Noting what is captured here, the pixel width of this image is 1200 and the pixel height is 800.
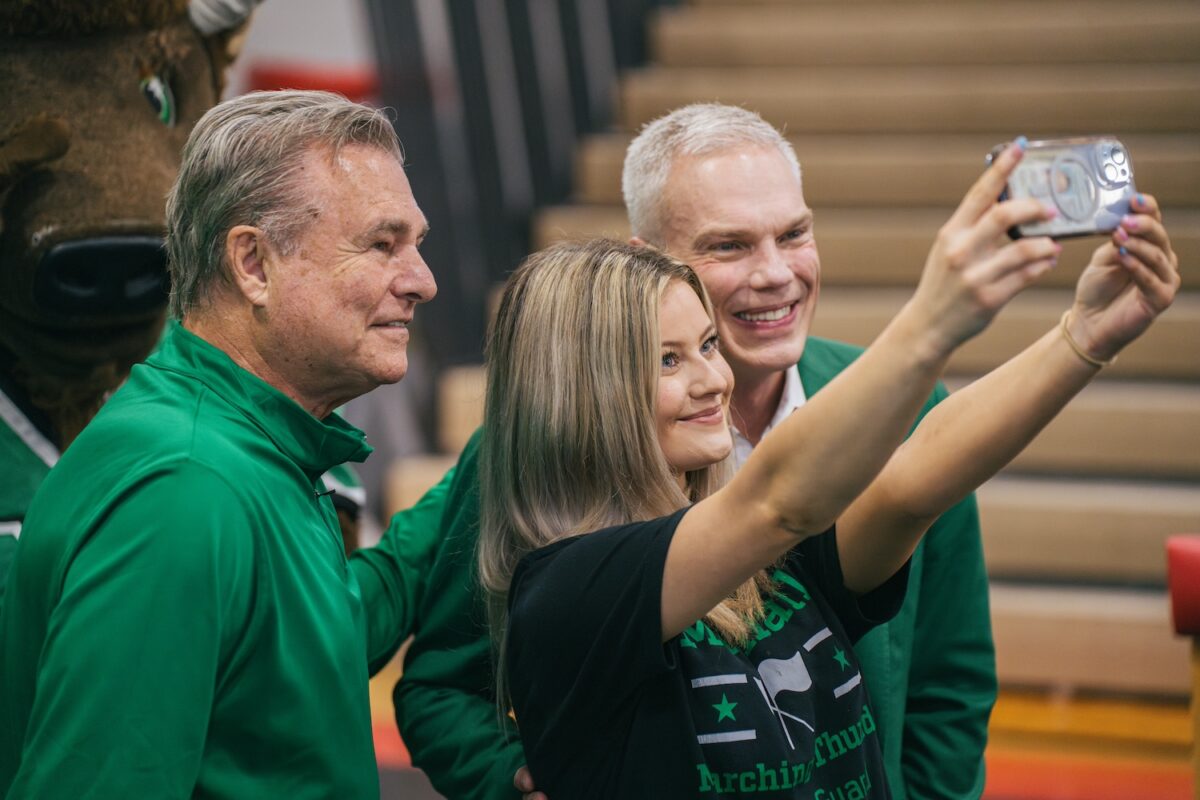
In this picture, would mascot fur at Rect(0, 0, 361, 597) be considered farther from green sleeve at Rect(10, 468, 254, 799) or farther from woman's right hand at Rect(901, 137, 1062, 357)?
woman's right hand at Rect(901, 137, 1062, 357)

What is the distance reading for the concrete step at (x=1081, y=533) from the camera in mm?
3748

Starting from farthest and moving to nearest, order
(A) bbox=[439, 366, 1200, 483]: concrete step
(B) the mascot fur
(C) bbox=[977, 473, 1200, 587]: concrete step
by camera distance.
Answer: (A) bbox=[439, 366, 1200, 483]: concrete step, (C) bbox=[977, 473, 1200, 587]: concrete step, (B) the mascot fur

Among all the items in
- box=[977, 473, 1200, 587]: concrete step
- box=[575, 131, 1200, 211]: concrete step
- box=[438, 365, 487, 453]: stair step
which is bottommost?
box=[977, 473, 1200, 587]: concrete step

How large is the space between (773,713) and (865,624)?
7.5 inches

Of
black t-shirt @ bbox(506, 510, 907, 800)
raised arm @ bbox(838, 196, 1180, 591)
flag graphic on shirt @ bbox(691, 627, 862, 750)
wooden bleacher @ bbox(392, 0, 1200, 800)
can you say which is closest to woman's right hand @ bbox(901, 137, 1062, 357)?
raised arm @ bbox(838, 196, 1180, 591)

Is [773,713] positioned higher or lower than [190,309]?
lower

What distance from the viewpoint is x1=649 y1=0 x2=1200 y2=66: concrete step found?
194 inches

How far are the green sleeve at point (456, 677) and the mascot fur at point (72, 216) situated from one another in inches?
21.2

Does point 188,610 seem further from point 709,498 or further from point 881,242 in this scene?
point 881,242

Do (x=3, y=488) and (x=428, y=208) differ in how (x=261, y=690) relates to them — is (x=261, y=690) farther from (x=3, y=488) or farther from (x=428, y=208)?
(x=428, y=208)

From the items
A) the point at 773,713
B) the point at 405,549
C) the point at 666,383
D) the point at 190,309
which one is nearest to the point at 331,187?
the point at 190,309

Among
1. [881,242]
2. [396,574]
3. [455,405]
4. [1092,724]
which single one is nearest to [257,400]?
[396,574]

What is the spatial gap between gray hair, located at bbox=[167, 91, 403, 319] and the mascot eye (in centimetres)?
67

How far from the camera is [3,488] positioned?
1830mm
